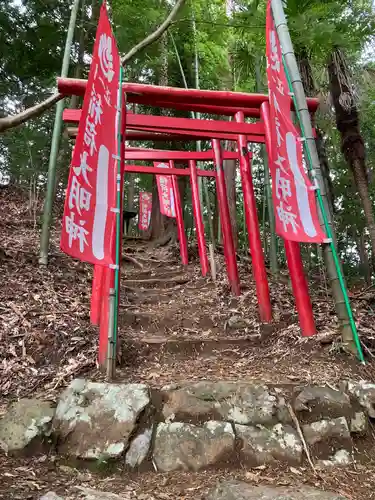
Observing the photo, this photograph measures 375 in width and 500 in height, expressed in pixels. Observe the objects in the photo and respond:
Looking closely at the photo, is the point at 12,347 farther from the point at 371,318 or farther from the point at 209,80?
the point at 209,80

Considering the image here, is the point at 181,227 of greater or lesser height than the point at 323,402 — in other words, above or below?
above

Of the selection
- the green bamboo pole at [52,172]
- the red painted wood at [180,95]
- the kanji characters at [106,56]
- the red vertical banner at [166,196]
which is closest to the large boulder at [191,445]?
the kanji characters at [106,56]

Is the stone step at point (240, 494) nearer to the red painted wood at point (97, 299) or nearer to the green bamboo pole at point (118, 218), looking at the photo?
the green bamboo pole at point (118, 218)

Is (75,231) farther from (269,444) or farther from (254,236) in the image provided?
(254,236)

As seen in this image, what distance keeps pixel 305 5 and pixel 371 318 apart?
3.69m

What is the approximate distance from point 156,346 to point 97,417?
1.38 meters

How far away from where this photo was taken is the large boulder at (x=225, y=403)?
2605mm

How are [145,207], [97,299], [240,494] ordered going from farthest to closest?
1. [145,207]
2. [97,299]
3. [240,494]

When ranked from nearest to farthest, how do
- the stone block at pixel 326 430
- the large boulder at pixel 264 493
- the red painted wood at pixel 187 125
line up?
the large boulder at pixel 264 493 < the stone block at pixel 326 430 < the red painted wood at pixel 187 125

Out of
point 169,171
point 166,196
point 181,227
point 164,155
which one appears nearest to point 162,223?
point 166,196

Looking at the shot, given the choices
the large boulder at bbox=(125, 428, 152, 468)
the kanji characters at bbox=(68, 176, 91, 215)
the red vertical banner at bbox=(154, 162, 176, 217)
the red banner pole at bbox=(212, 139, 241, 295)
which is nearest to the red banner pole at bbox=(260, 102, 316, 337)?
the red banner pole at bbox=(212, 139, 241, 295)

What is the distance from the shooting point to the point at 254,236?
15.4 ft

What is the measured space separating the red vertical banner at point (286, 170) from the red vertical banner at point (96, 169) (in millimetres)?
1398

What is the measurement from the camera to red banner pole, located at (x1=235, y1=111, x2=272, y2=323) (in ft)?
14.6
